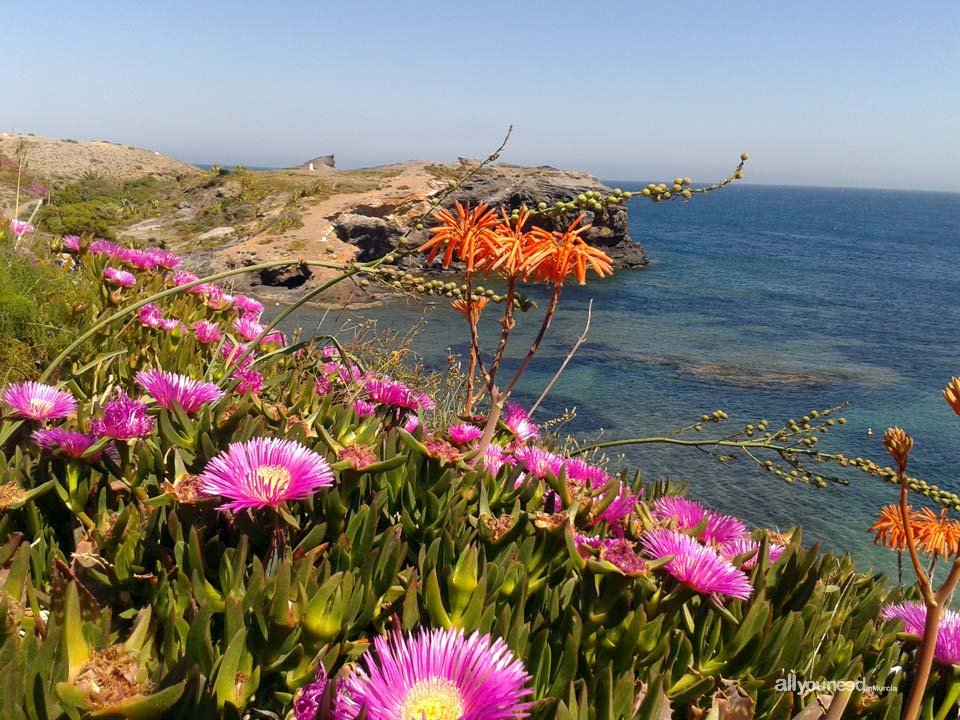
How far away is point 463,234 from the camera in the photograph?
170 centimetres

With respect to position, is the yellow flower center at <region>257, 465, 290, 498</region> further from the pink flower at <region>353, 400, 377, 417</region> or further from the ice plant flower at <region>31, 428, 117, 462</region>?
the pink flower at <region>353, 400, 377, 417</region>

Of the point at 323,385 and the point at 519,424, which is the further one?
the point at 323,385

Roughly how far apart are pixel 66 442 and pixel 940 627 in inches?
67.3

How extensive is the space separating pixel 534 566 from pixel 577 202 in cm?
78

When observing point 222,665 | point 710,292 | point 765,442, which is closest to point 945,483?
point 765,442

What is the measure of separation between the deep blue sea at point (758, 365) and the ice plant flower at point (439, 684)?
3567 mm

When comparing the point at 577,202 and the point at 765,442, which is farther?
the point at 765,442

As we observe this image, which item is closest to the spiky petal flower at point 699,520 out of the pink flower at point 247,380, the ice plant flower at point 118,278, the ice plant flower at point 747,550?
the ice plant flower at point 747,550

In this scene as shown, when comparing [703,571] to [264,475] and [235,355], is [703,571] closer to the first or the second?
[264,475]

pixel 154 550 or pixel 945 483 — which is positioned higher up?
pixel 154 550

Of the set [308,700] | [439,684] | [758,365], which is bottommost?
[758,365]

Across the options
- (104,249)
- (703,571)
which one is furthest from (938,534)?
(104,249)

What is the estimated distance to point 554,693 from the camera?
110 cm

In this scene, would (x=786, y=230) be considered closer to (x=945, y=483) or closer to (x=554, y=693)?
(x=945, y=483)
